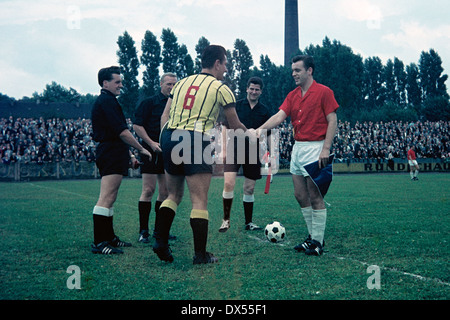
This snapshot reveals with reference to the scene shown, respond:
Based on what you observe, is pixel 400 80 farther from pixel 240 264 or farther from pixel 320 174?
pixel 240 264

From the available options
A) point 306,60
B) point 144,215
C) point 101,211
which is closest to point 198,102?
point 306,60

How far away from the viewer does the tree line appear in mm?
60562

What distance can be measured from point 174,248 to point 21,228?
3.44 meters

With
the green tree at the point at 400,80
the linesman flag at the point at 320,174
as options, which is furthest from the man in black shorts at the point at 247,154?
the green tree at the point at 400,80

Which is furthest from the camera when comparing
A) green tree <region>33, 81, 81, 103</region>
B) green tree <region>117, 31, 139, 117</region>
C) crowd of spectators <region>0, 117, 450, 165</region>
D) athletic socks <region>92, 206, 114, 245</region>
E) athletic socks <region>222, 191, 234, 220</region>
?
green tree <region>33, 81, 81, 103</region>

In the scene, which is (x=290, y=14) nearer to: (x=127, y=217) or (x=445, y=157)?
(x=445, y=157)

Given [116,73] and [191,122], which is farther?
[116,73]

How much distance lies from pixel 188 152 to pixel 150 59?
61.1m

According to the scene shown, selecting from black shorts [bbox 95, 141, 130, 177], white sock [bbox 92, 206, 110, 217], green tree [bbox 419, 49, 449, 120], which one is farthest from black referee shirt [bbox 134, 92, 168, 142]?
green tree [bbox 419, 49, 449, 120]

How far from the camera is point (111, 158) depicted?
5.75m

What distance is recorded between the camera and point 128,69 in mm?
58781

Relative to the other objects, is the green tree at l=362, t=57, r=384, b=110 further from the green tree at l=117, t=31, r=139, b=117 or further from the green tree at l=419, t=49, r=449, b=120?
the green tree at l=117, t=31, r=139, b=117

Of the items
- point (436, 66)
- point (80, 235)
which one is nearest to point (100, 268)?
point (80, 235)

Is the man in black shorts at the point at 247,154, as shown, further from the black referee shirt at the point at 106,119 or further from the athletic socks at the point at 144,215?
the black referee shirt at the point at 106,119
